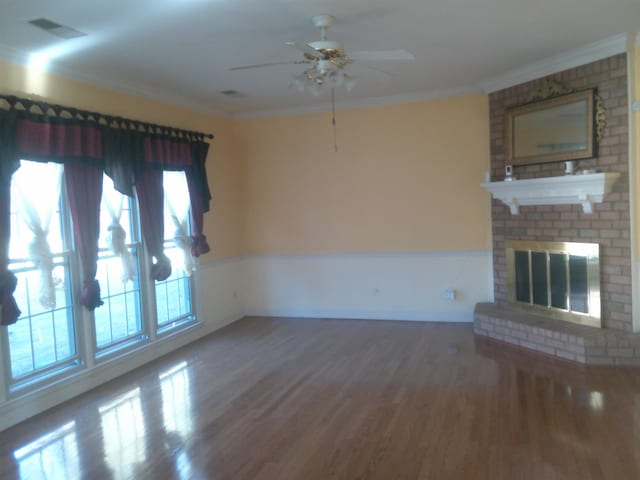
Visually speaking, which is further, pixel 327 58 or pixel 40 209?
pixel 40 209

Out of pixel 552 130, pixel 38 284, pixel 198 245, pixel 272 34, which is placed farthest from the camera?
pixel 198 245

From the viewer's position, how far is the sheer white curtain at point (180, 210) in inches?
203

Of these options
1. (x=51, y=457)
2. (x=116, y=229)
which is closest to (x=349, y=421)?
(x=51, y=457)

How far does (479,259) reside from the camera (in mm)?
5652

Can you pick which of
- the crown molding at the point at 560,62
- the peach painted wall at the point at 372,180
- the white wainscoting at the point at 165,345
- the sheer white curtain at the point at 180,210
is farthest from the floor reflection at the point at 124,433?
the crown molding at the point at 560,62

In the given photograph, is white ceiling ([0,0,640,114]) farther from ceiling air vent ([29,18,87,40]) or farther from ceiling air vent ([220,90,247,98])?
ceiling air vent ([220,90,247,98])

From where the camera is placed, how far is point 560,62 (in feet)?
14.9

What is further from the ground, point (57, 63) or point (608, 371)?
point (57, 63)

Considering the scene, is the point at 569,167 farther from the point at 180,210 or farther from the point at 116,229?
the point at 116,229

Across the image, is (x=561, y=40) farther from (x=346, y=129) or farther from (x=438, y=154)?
(x=346, y=129)

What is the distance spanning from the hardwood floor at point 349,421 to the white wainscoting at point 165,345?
0.38 ft

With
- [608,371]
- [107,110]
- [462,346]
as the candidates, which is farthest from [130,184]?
[608,371]

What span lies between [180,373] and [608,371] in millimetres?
3728

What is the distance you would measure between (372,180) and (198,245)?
7.47ft
